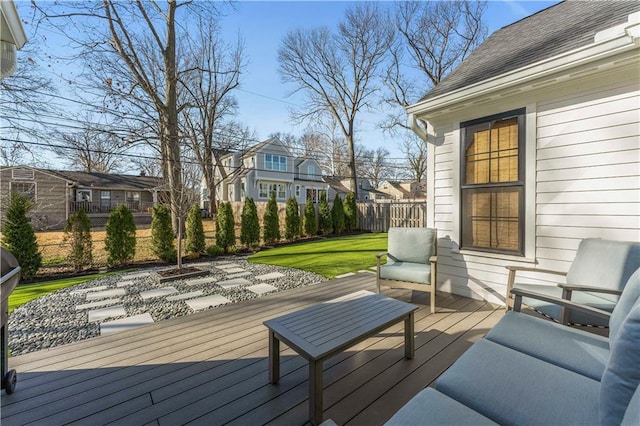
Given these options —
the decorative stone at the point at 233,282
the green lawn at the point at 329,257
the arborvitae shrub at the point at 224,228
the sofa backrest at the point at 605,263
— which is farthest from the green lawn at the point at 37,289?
the sofa backrest at the point at 605,263

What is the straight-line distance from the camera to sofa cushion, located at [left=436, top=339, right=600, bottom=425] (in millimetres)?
1110

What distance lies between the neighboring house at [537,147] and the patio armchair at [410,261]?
0.37 metres

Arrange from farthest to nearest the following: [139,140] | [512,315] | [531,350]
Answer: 1. [139,140]
2. [512,315]
3. [531,350]

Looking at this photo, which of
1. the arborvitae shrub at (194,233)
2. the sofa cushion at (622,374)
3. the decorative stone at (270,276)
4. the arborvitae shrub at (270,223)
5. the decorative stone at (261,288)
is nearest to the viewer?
the sofa cushion at (622,374)

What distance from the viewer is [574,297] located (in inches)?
98.4

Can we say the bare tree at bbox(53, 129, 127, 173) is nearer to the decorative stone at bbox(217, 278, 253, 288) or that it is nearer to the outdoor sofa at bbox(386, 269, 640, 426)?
the decorative stone at bbox(217, 278, 253, 288)

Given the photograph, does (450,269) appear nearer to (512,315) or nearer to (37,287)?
(512,315)

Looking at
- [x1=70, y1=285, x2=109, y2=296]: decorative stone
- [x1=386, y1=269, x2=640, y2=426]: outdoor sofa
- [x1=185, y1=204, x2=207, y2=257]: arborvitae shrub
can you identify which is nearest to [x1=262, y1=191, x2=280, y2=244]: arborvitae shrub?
[x1=185, y1=204, x2=207, y2=257]: arborvitae shrub

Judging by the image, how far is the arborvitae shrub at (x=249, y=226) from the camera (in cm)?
884

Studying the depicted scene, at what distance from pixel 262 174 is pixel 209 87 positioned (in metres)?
7.74

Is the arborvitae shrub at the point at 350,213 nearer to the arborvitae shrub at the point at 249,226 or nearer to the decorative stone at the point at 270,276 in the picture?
the arborvitae shrub at the point at 249,226

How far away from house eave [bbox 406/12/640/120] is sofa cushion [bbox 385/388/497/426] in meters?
3.30

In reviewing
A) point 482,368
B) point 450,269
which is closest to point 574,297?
point 450,269

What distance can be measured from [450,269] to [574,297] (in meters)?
1.59
